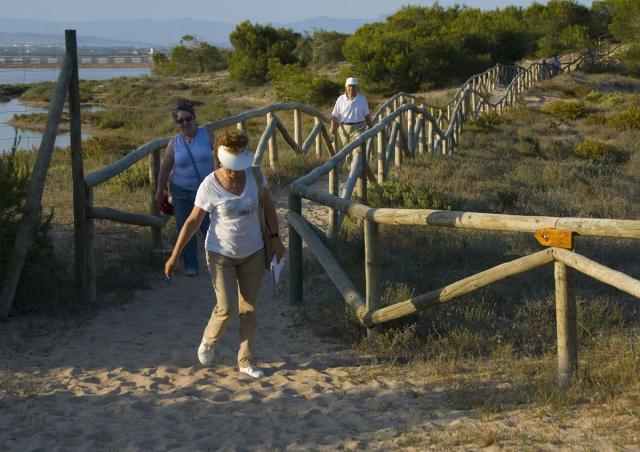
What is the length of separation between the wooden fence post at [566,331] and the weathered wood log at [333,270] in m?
1.39

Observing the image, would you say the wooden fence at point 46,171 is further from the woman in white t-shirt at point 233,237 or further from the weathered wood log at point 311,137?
the weathered wood log at point 311,137

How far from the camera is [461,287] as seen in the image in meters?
4.95

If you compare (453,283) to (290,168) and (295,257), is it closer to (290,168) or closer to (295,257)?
(295,257)

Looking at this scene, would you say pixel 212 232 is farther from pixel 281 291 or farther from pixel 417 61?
pixel 417 61

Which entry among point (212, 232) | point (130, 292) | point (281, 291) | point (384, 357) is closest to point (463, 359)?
point (384, 357)

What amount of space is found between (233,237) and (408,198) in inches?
200

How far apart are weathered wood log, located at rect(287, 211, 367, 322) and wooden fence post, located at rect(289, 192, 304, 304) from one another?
16 centimetres

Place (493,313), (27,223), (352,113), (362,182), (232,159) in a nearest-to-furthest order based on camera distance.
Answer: (232,159), (27,223), (493,313), (362,182), (352,113)

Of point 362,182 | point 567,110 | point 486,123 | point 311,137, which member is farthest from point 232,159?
point 567,110

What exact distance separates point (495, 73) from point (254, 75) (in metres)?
16.4

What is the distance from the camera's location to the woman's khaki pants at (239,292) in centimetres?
518

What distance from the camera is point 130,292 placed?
7031 mm

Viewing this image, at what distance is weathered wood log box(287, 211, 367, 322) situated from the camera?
5.69 metres

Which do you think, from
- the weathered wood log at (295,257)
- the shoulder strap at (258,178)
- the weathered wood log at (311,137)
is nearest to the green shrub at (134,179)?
the weathered wood log at (311,137)
